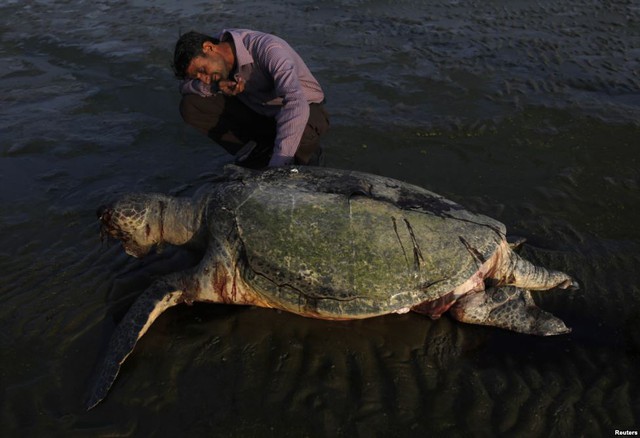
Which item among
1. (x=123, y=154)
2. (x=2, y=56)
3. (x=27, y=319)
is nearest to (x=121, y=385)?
(x=27, y=319)

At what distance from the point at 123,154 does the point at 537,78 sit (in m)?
5.57

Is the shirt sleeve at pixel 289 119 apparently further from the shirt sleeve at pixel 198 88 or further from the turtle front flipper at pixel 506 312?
the turtle front flipper at pixel 506 312

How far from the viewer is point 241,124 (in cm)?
502

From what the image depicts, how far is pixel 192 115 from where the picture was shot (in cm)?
500

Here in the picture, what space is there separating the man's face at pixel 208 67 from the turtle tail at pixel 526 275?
9.05 feet

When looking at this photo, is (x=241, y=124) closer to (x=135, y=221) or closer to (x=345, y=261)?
(x=135, y=221)

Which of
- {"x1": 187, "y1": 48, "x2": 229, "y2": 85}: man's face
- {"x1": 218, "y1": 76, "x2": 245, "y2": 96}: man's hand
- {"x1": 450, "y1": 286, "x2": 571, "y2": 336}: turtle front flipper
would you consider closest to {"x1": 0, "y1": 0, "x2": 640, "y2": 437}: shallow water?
{"x1": 450, "y1": 286, "x2": 571, "y2": 336}: turtle front flipper

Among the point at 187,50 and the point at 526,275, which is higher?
the point at 187,50

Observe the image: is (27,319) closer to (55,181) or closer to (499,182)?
(55,181)

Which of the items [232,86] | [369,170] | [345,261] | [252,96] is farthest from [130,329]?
[369,170]

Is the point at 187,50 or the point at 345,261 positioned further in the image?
the point at 187,50

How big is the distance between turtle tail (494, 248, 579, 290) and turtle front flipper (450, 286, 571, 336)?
6.1 inches

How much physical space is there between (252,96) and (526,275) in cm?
296

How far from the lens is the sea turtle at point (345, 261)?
310 cm
